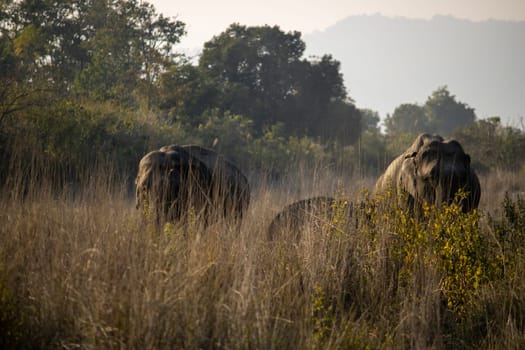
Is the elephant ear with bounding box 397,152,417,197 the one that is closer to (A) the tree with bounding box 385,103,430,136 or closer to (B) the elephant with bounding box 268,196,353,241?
(B) the elephant with bounding box 268,196,353,241

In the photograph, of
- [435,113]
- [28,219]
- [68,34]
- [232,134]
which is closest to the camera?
[28,219]

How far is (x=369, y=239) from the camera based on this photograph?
5.97 meters

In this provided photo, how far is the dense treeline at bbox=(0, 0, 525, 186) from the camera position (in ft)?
44.0

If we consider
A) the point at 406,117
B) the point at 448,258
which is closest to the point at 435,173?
the point at 448,258

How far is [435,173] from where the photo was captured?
7172 millimetres

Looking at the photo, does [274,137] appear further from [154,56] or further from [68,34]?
[68,34]

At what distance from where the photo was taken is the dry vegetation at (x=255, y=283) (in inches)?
152

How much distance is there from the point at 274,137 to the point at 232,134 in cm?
501

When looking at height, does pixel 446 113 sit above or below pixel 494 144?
above

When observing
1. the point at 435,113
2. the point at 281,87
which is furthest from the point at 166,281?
the point at 435,113

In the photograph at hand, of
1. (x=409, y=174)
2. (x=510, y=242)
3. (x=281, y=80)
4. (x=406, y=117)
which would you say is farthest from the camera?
(x=406, y=117)

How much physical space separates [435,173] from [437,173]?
27 mm

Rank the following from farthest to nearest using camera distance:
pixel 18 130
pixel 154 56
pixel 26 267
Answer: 1. pixel 154 56
2. pixel 18 130
3. pixel 26 267

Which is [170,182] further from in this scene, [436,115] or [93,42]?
[436,115]
